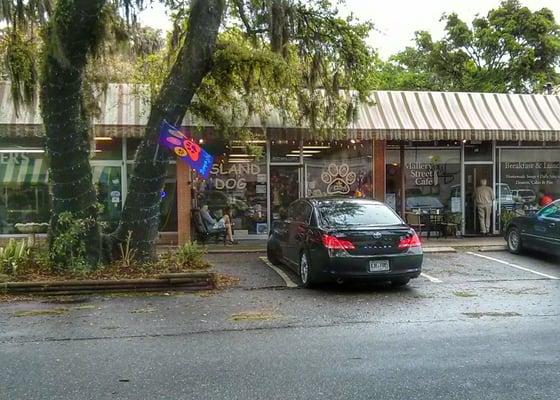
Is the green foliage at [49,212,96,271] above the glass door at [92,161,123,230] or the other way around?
the other way around

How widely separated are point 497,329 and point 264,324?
2.91 metres

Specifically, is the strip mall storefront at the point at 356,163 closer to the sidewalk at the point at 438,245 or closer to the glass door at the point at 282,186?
the glass door at the point at 282,186

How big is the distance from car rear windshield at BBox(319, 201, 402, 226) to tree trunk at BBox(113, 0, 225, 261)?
3.11 meters

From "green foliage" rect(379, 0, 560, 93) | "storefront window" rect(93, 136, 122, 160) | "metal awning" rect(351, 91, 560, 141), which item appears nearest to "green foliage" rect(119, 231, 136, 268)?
"storefront window" rect(93, 136, 122, 160)

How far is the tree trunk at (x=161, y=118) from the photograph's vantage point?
1026 centimetres

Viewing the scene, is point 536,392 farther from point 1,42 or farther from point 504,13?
point 504,13

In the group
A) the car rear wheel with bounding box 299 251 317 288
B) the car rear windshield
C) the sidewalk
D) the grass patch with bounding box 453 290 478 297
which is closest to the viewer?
the grass patch with bounding box 453 290 478 297

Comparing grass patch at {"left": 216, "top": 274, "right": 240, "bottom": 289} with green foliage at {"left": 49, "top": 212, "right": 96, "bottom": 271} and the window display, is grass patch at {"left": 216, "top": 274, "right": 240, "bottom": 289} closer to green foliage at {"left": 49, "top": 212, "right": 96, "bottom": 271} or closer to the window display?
green foliage at {"left": 49, "top": 212, "right": 96, "bottom": 271}

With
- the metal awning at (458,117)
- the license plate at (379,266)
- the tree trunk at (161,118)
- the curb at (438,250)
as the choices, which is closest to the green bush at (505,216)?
the metal awning at (458,117)

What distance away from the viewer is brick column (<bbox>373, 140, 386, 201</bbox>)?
16609 millimetres

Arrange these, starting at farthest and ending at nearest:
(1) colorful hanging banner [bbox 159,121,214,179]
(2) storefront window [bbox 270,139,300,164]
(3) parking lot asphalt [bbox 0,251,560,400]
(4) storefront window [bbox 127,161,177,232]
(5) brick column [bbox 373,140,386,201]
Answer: (5) brick column [bbox 373,140,386,201], (2) storefront window [bbox 270,139,300,164], (4) storefront window [bbox 127,161,177,232], (1) colorful hanging banner [bbox 159,121,214,179], (3) parking lot asphalt [bbox 0,251,560,400]

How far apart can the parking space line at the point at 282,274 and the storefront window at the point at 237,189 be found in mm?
3237

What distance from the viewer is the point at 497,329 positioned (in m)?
7.07

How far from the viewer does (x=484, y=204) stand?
1708 centimetres
